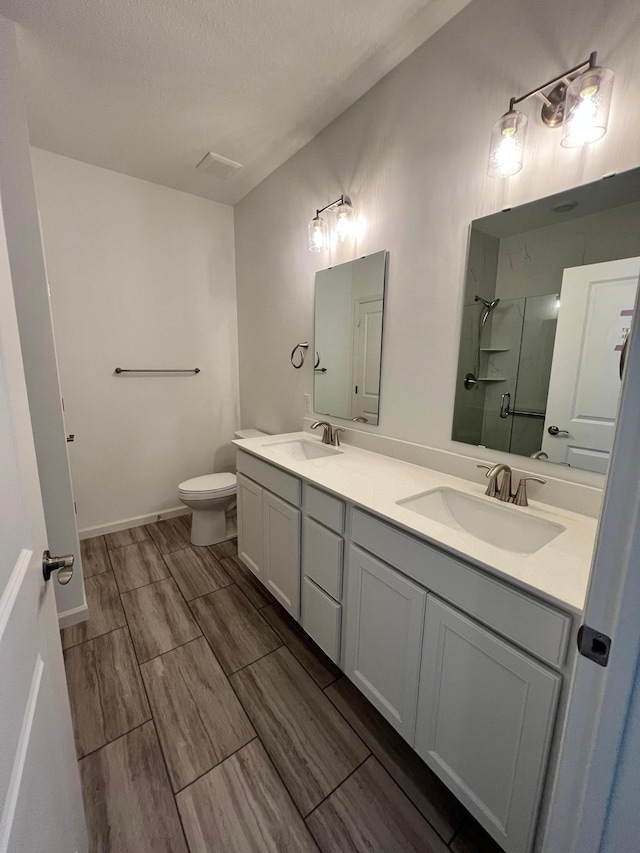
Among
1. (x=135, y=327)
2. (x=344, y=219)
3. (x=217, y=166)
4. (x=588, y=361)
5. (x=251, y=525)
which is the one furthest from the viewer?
(x=135, y=327)

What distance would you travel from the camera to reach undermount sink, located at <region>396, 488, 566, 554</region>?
3.64ft

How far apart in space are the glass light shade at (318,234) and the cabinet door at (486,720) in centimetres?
190

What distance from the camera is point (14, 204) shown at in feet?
4.71

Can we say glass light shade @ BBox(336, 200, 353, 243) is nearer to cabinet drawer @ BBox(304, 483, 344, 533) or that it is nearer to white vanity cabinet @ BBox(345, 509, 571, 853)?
cabinet drawer @ BBox(304, 483, 344, 533)

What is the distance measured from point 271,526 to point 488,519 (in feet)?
3.37

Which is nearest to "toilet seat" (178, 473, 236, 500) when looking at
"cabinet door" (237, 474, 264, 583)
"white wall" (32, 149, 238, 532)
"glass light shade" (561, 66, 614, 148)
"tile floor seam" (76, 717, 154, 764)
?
"cabinet door" (237, 474, 264, 583)

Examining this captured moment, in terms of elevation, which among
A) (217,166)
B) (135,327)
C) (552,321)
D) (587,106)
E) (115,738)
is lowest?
(115,738)

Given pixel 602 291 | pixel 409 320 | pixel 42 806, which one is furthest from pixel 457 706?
pixel 409 320

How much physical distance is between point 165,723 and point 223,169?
3.05 meters

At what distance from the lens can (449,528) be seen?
3.40 feet

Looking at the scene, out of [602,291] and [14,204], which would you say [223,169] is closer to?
[14,204]

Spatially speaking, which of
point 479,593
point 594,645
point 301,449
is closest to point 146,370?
point 301,449

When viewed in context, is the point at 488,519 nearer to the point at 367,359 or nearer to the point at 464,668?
the point at 464,668

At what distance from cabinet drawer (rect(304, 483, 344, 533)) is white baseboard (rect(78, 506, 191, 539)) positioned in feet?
6.39
